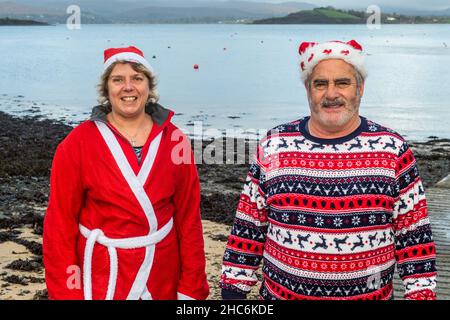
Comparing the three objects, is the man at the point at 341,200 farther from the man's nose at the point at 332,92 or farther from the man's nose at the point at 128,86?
the man's nose at the point at 128,86

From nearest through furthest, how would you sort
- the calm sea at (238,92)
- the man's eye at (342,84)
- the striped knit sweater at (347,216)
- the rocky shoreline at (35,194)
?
the striped knit sweater at (347,216) → the man's eye at (342,84) → the rocky shoreline at (35,194) → the calm sea at (238,92)

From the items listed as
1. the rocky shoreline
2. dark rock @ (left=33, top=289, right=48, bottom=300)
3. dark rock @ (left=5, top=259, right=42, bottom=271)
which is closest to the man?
the rocky shoreline

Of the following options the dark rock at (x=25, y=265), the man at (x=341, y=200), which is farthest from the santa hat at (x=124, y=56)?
the dark rock at (x=25, y=265)

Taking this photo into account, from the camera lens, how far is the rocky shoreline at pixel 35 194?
7496 millimetres

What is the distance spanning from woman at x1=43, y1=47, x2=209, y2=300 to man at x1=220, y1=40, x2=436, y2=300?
52 cm

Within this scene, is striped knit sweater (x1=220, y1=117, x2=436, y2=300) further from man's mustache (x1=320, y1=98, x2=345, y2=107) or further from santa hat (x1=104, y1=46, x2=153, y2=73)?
santa hat (x1=104, y1=46, x2=153, y2=73)

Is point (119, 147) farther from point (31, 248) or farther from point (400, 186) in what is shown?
point (31, 248)

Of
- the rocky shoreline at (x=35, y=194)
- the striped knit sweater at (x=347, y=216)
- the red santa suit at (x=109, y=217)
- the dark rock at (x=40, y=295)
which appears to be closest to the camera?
the striped knit sweater at (x=347, y=216)

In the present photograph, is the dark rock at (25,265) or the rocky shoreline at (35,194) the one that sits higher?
the dark rock at (25,265)

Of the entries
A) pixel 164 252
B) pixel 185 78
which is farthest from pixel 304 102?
pixel 164 252

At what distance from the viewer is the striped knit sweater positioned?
2.87 metres
